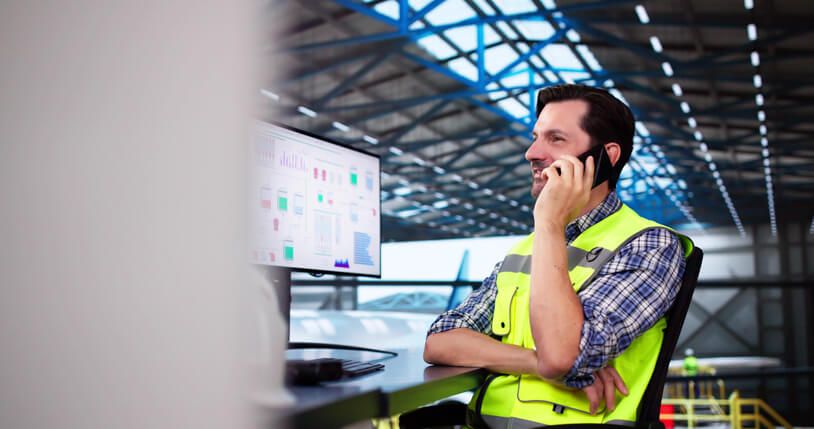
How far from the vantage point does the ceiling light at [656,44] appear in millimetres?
9038

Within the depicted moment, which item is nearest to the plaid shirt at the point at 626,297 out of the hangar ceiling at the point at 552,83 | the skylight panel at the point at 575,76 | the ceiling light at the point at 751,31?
the hangar ceiling at the point at 552,83

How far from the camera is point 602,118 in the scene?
1561 millimetres

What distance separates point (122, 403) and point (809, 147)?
13.1 metres

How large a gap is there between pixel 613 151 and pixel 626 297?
1.53 feet

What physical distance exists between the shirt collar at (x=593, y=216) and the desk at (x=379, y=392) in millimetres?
399

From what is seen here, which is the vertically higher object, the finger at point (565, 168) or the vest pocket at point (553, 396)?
the finger at point (565, 168)

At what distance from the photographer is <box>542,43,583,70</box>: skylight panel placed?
9.97 metres

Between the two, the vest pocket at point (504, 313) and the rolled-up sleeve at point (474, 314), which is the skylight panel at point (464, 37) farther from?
the vest pocket at point (504, 313)

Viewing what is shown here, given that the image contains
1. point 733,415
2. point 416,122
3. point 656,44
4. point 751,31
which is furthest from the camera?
point 416,122

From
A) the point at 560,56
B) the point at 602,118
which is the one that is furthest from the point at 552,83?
the point at 602,118

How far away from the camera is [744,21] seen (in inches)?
312

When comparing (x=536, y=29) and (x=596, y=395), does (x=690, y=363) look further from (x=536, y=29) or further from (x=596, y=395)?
(x=596, y=395)

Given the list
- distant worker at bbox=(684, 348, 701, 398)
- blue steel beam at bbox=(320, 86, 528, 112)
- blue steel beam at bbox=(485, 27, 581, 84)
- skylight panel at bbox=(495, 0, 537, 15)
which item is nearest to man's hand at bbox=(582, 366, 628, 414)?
skylight panel at bbox=(495, 0, 537, 15)

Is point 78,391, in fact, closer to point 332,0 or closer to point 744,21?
point 332,0
